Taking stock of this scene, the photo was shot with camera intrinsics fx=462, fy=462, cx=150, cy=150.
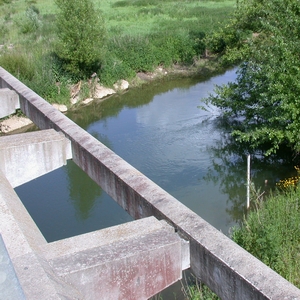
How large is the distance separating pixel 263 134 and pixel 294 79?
1.50m

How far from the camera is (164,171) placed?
1162cm

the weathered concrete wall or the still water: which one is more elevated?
the weathered concrete wall

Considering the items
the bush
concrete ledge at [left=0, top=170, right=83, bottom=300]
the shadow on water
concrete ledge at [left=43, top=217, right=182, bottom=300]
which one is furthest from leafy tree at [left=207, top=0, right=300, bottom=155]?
the bush

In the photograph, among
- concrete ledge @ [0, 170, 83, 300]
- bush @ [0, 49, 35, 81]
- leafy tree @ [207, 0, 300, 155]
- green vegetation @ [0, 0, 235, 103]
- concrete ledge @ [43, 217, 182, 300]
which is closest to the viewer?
concrete ledge @ [0, 170, 83, 300]

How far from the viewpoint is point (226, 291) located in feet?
10.7

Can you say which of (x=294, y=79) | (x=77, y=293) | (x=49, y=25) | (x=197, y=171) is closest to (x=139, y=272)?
(x=77, y=293)

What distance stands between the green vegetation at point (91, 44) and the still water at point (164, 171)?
Answer: 7.19 ft

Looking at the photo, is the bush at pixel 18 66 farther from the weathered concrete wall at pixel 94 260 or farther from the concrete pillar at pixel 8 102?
the weathered concrete wall at pixel 94 260

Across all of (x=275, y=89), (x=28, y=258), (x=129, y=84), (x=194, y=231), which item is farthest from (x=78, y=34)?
(x=28, y=258)

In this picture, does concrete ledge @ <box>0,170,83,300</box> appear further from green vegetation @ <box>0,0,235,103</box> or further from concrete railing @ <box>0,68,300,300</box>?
green vegetation @ <box>0,0,235,103</box>

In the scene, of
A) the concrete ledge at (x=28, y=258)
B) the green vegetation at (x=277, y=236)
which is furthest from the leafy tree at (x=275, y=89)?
the concrete ledge at (x=28, y=258)

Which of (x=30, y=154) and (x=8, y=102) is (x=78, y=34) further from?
(x=30, y=154)

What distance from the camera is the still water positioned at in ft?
32.1

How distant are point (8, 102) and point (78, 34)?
32.9 ft
